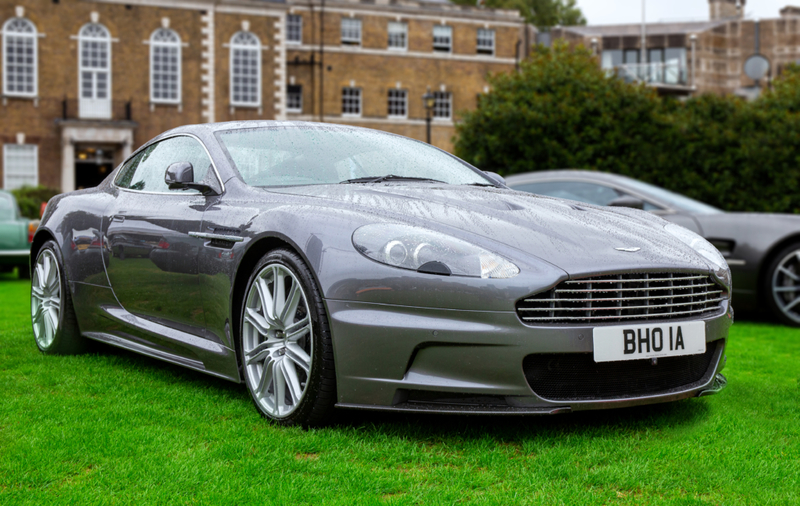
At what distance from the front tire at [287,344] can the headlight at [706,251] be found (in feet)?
5.74

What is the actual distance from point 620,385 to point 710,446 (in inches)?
15.7

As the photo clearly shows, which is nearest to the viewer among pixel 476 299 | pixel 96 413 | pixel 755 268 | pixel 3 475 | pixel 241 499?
pixel 241 499

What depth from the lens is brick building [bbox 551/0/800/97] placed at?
176 feet

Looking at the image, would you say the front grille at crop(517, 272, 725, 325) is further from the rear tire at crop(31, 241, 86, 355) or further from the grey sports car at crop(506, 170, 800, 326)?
the grey sports car at crop(506, 170, 800, 326)

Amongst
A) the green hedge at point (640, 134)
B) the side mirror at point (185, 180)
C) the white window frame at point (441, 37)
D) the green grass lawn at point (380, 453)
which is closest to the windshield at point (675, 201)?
the green grass lawn at point (380, 453)

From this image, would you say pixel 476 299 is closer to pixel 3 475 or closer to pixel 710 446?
pixel 710 446

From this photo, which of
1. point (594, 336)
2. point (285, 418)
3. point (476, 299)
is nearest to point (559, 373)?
point (594, 336)

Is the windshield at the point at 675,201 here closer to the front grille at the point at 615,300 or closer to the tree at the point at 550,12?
the front grille at the point at 615,300

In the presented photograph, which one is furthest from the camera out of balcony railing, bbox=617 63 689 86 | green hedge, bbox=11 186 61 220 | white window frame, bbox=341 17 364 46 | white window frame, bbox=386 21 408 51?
balcony railing, bbox=617 63 689 86

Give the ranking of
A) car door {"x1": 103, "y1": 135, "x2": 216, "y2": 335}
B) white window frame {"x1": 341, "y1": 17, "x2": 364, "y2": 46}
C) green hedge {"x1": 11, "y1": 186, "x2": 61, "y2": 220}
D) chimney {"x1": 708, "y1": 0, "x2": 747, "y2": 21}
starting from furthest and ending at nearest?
1. chimney {"x1": 708, "y1": 0, "x2": 747, "y2": 21}
2. white window frame {"x1": 341, "y1": 17, "x2": 364, "y2": 46}
3. green hedge {"x1": 11, "y1": 186, "x2": 61, "y2": 220}
4. car door {"x1": 103, "y1": 135, "x2": 216, "y2": 335}

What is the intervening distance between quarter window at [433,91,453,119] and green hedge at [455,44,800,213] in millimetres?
24259

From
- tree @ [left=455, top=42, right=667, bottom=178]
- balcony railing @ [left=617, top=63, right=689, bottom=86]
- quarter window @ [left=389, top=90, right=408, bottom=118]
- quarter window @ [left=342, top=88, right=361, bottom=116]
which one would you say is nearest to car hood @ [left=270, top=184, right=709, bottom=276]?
tree @ [left=455, top=42, right=667, bottom=178]

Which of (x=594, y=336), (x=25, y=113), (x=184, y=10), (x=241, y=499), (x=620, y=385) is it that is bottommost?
(x=241, y=499)

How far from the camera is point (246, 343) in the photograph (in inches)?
146
